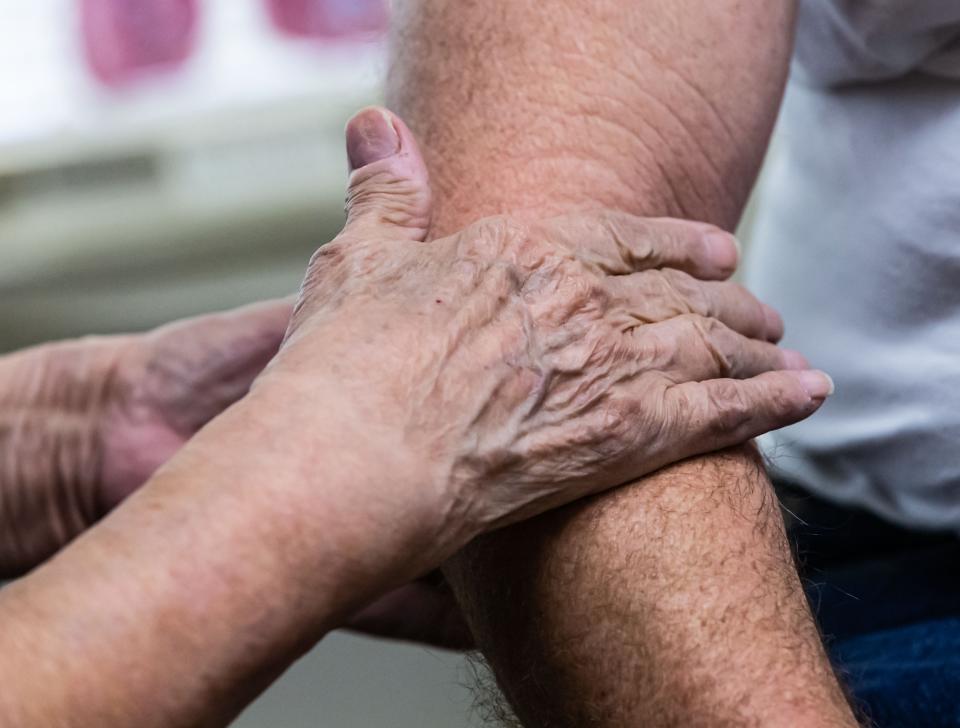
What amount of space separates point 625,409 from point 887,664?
1.03 feet

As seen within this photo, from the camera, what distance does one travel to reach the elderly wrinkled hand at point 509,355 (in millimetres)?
592

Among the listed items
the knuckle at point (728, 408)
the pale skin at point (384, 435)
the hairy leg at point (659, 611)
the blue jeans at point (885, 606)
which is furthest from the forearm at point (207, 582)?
the blue jeans at point (885, 606)

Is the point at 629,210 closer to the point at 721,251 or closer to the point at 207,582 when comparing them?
the point at 721,251

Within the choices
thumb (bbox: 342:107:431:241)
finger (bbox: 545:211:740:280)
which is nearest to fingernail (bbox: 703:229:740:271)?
finger (bbox: 545:211:740:280)

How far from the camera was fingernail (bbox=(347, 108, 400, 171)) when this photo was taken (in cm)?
72

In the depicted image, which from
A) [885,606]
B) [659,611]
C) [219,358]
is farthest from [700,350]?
[219,358]

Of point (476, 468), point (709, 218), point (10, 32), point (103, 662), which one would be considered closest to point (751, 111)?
point (709, 218)

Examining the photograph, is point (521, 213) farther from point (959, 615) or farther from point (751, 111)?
point (959, 615)

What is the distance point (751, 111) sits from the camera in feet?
2.52

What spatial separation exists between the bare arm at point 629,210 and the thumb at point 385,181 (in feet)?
→ 0.14

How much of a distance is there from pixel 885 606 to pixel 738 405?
0.31m

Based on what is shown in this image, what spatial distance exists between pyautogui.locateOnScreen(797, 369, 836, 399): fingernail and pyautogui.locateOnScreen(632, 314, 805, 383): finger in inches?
1.4

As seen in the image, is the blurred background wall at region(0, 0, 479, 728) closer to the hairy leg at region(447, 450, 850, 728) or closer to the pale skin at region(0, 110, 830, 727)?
the pale skin at region(0, 110, 830, 727)

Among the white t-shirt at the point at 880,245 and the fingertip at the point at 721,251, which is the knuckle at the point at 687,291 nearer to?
the fingertip at the point at 721,251
